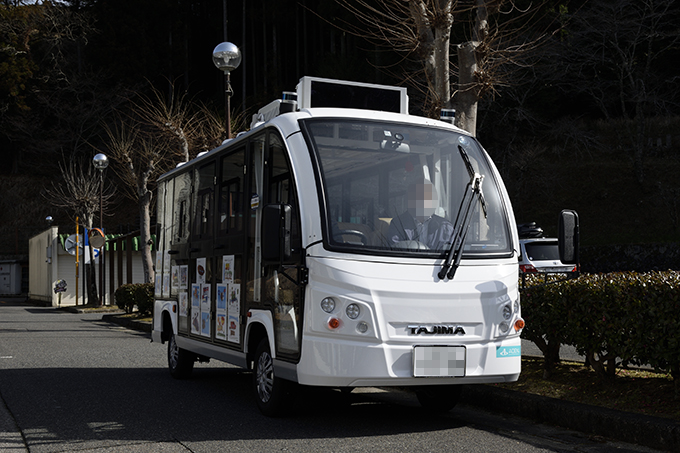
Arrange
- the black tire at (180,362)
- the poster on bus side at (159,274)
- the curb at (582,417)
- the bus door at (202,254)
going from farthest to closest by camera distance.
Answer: the poster on bus side at (159,274), the black tire at (180,362), the bus door at (202,254), the curb at (582,417)

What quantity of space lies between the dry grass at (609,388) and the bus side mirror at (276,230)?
2.87m

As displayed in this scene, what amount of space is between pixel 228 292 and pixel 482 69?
4425mm

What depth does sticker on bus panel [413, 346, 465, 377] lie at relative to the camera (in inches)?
223

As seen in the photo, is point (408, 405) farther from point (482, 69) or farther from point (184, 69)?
point (184, 69)

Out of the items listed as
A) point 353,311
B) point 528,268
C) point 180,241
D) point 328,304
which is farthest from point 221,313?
point 528,268

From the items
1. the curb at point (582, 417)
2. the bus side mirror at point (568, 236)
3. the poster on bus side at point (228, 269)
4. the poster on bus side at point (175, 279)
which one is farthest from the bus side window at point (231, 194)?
the bus side mirror at point (568, 236)

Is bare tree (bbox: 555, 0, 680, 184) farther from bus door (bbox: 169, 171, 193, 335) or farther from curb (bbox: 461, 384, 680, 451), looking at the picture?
curb (bbox: 461, 384, 680, 451)

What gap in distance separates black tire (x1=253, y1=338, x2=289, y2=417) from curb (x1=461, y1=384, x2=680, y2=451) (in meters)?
2.05

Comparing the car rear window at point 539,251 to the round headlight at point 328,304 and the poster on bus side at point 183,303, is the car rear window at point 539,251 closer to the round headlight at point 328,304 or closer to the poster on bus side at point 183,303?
the poster on bus side at point 183,303

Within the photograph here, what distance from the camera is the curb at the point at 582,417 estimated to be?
5.32m

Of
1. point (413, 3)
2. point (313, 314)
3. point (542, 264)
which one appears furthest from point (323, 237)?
point (542, 264)

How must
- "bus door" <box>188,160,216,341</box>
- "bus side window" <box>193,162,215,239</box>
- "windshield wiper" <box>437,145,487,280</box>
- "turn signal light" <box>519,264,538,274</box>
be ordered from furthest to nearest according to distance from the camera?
"turn signal light" <box>519,264,538,274</box> < "bus side window" <box>193,162,215,239</box> < "bus door" <box>188,160,216,341</box> < "windshield wiper" <box>437,145,487,280</box>

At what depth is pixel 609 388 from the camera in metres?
6.69

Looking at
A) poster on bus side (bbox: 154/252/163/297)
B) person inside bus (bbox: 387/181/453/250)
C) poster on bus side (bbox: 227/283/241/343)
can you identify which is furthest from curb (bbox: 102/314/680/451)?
poster on bus side (bbox: 154/252/163/297)
